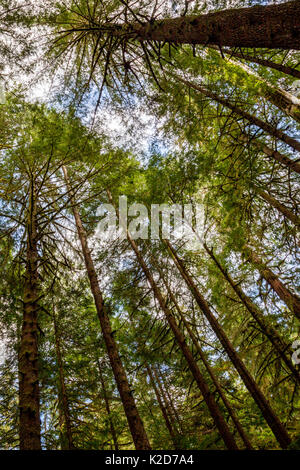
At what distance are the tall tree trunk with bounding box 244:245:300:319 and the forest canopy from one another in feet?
0.14

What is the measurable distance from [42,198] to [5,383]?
259 inches

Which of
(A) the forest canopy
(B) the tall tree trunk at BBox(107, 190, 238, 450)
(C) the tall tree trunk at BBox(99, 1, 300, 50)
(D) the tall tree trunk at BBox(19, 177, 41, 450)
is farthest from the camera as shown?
(B) the tall tree trunk at BBox(107, 190, 238, 450)

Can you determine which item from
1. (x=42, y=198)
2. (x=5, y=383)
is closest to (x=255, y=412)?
(x=5, y=383)

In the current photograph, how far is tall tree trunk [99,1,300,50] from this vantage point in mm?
2703

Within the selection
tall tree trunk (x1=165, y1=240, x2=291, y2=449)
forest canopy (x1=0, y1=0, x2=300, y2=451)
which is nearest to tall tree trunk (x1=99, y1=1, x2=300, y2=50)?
forest canopy (x1=0, y1=0, x2=300, y2=451)

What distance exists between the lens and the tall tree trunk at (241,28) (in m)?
2.70

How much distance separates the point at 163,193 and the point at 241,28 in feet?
16.5

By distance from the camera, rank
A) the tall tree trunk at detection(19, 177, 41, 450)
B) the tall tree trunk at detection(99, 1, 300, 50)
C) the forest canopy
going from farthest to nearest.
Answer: the forest canopy
the tall tree trunk at detection(19, 177, 41, 450)
the tall tree trunk at detection(99, 1, 300, 50)

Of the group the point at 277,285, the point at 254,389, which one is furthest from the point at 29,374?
the point at 277,285

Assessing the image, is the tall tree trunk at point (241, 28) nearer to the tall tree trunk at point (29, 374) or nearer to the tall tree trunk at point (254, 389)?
the tall tree trunk at point (29, 374)

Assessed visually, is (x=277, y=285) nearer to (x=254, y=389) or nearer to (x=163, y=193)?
(x=254, y=389)

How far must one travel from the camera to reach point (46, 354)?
29.7 ft

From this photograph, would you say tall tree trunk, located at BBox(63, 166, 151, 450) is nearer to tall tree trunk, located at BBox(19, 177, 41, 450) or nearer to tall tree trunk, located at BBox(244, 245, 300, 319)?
tall tree trunk, located at BBox(19, 177, 41, 450)

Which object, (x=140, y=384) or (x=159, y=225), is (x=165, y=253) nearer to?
(x=159, y=225)
